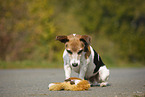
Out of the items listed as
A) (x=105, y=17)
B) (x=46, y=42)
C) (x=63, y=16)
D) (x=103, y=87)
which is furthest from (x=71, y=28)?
(x=103, y=87)

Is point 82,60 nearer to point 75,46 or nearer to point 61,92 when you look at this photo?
point 75,46

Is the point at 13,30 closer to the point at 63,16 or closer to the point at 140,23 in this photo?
the point at 63,16

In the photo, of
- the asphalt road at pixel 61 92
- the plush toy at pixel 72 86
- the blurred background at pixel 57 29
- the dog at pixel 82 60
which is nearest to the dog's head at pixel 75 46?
the dog at pixel 82 60

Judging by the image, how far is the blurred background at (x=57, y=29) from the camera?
2511cm

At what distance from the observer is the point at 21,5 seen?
26.4m

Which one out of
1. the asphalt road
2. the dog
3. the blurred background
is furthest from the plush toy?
the blurred background

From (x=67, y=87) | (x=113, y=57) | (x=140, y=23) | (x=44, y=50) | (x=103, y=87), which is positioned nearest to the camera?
(x=67, y=87)

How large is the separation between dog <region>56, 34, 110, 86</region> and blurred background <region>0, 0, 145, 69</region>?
12765 millimetres

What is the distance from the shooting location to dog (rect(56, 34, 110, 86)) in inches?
279

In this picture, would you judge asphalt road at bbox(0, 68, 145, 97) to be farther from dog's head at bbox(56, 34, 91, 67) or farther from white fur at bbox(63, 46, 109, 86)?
dog's head at bbox(56, 34, 91, 67)

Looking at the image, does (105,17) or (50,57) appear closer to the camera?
(50,57)

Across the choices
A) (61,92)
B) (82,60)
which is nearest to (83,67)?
(82,60)

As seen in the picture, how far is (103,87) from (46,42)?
2121 centimetres

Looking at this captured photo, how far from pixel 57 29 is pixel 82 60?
23.4 meters
